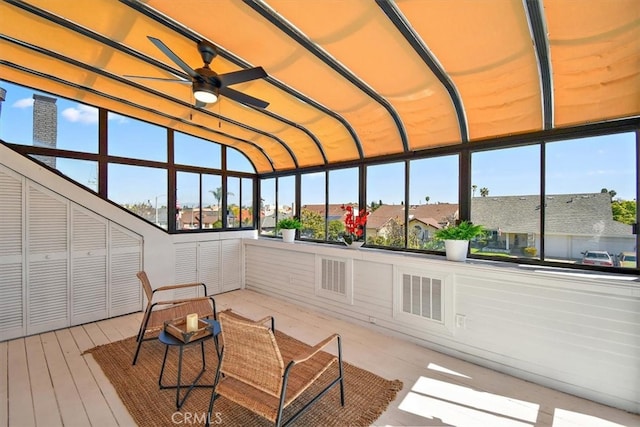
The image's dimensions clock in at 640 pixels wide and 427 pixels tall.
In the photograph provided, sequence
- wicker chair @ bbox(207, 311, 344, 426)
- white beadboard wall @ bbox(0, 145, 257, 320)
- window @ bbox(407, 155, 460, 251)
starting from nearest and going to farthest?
1. wicker chair @ bbox(207, 311, 344, 426)
2. white beadboard wall @ bbox(0, 145, 257, 320)
3. window @ bbox(407, 155, 460, 251)

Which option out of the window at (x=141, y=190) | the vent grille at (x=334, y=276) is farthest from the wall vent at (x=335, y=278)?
the window at (x=141, y=190)

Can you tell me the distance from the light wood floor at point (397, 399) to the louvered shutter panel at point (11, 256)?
9.7 inches

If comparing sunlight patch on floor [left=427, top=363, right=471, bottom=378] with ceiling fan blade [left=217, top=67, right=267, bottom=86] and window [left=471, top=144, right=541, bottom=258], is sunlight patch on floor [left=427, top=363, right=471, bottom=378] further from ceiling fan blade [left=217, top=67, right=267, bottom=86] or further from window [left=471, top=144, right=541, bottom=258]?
ceiling fan blade [left=217, top=67, right=267, bottom=86]

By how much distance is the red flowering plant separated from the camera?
4191mm

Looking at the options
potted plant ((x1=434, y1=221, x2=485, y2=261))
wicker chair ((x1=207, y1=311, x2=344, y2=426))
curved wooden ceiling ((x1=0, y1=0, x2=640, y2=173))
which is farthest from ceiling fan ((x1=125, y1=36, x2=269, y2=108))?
potted plant ((x1=434, y1=221, x2=485, y2=261))

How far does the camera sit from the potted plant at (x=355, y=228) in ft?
13.8

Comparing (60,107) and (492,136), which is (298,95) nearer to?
(492,136)

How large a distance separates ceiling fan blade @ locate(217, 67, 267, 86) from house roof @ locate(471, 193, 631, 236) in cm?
287

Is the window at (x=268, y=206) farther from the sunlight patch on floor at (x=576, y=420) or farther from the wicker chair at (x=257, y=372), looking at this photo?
the sunlight patch on floor at (x=576, y=420)

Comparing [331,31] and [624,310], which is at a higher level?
[331,31]

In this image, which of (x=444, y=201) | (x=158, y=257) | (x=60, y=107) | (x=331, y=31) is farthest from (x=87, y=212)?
(x=444, y=201)

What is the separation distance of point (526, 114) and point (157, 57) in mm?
3941

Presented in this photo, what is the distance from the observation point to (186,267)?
4980mm

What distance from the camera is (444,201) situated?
12.0 ft
